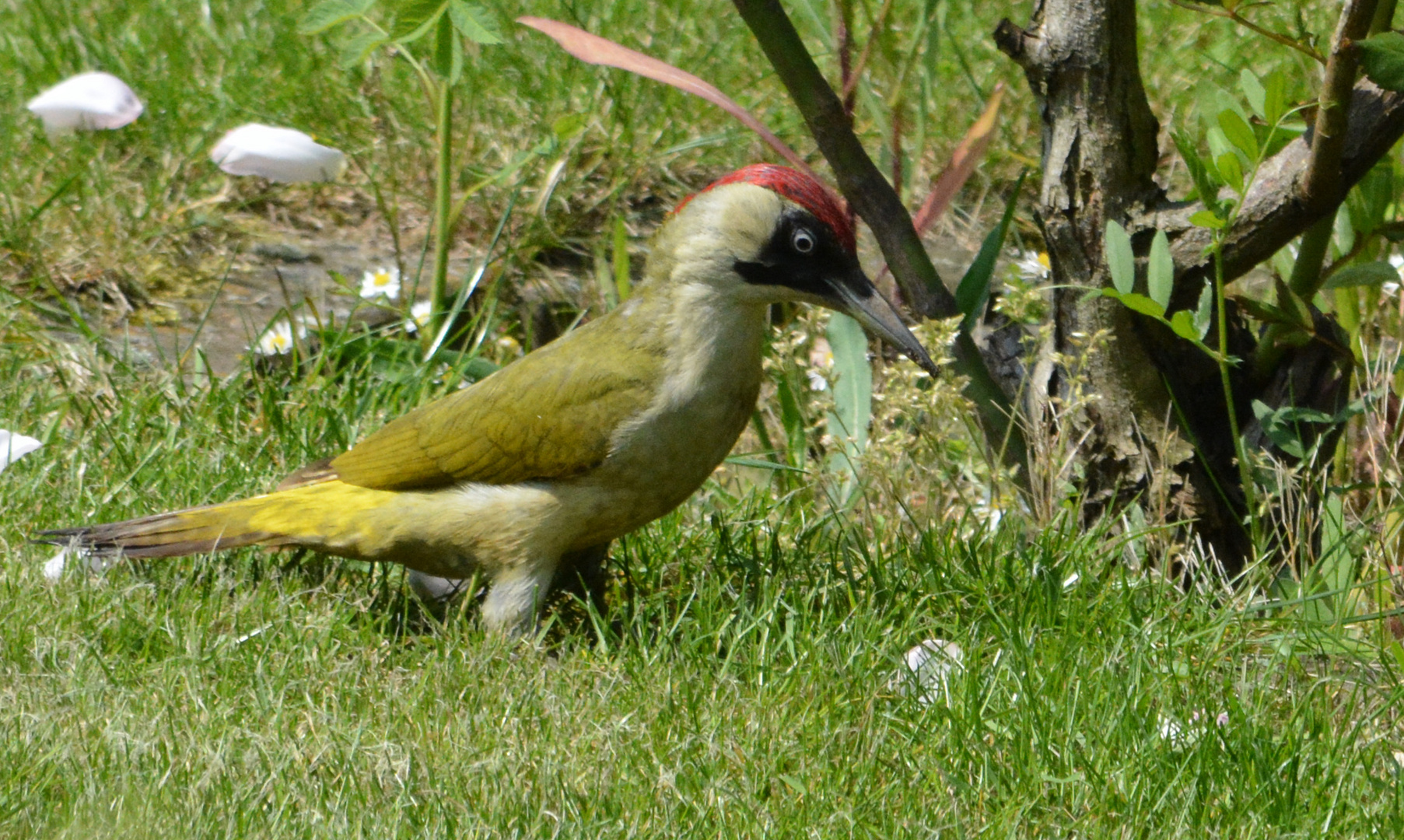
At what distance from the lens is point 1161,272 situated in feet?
10.6

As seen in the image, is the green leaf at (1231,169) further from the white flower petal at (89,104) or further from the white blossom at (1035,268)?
the white flower petal at (89,104)

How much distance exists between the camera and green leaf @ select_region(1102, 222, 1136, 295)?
3215mm

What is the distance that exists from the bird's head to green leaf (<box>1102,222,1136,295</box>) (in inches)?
16.0

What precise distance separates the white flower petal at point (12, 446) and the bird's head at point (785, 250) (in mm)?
1643

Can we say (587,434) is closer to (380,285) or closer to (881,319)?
(881,319)

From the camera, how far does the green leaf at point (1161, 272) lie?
10.6ft

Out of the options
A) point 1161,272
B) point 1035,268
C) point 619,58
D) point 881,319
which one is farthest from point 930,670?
point 1035,268

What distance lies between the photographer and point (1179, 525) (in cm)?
362

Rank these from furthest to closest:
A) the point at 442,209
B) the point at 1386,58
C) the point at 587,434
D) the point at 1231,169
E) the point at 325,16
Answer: the point at 442,209 → the point at 325,16 → the point at 587,434 → the point at 1231,169 → the point at 1386,58

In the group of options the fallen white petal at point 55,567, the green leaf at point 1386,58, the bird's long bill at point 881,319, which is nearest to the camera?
the green leaf at point 1386,58

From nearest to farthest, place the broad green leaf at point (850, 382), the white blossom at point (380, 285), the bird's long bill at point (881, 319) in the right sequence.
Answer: the bird's long bill at point (881, 319) → the broad green leaf at point (850, 382) → the white blossom at point (380, 285)

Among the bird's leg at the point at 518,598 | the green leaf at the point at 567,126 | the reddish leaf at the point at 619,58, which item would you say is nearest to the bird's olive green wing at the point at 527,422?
the bird's leg at the point at 518,598

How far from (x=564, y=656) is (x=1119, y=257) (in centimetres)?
139

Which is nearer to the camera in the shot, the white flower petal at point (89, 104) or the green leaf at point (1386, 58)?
the green leaf at point (1386, 58)
